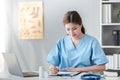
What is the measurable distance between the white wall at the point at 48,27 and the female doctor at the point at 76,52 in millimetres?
1158

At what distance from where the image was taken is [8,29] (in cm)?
427

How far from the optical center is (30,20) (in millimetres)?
4215

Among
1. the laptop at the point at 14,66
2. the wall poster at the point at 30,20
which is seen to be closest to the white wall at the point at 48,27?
the wall poster at the point at 30,20

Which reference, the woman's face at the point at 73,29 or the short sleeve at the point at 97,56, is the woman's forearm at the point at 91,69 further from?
the woman's face at the point at 73,29

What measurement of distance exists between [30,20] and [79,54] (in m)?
1.62

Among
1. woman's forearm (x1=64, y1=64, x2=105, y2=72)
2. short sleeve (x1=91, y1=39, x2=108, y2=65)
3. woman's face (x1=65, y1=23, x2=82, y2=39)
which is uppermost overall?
woman's face (x1=65, y1=23, x2=82, y2=39)

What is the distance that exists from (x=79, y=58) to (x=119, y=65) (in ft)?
3.92

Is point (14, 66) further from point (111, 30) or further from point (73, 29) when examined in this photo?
point (111, 30)

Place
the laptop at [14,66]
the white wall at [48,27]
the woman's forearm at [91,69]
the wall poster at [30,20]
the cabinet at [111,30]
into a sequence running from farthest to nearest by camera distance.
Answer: the wall poster at [30,20] → the white wall at [48,27] → the cabinet at [111,30] → the woman's forearm at [91,69] → the laptop at [14,66]

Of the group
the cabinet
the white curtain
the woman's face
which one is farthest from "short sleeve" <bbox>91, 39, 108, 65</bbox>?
the white curtain

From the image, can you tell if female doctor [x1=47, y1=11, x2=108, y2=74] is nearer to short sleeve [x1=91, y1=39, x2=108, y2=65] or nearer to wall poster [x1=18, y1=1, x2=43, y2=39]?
short sleeve [x1=91, y1=39, x2=108, y2=65]

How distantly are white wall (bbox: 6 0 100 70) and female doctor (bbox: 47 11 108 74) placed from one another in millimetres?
1158

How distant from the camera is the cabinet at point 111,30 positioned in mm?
3799

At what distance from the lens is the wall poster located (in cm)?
417
